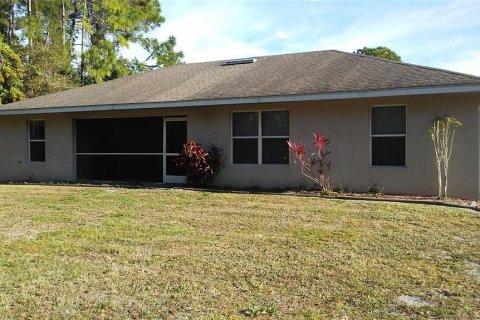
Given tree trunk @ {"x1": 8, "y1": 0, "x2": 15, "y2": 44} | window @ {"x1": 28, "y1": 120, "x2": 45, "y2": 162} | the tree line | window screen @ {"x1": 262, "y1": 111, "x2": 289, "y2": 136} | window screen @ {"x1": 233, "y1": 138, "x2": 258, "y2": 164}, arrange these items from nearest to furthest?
window screen @ {"x1": 262, "y1": 111, "x2": 289, "y2": 136} → window screen @ {"x1": 233, "y1": 138, "x2": 258, "y2": 164} → window @ {"x1": 28, "y1": 120, "x2": 45, "y2": 162} → the tree line → tree trunk @ {"x1": 8, "y1": 0, "x2": 15, "y2": 44}

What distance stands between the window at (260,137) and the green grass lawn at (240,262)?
3435mm

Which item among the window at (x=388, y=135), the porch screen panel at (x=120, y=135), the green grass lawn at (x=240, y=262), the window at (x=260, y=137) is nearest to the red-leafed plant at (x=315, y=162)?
the window at (x=260, y=137)

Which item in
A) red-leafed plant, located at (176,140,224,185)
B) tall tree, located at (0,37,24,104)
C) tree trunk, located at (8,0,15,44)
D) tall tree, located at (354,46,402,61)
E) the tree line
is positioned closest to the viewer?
red-leafed plant, located at (176,140,224,185)

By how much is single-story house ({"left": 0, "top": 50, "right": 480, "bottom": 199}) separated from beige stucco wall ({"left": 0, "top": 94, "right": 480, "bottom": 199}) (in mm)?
25

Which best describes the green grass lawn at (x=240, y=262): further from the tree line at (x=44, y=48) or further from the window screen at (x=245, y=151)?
the tree line at (x=44, y=48)

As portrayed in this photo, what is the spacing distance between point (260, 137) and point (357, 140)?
270cm

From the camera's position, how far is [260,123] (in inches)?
514

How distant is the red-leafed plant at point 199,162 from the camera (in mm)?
13078

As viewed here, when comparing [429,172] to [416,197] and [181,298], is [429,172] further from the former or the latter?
[181,298]

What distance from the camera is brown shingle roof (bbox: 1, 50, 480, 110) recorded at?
11.1 metres

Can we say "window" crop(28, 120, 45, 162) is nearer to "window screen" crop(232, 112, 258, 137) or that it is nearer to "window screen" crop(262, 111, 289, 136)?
"window screen" crop(232, 112, 258, 137)

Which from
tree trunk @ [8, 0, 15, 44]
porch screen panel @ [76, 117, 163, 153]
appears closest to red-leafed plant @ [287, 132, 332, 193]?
porch screen panel @ [76, 117, 163, 153]

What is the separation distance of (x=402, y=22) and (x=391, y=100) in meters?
5.71

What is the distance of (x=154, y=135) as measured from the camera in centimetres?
1527
